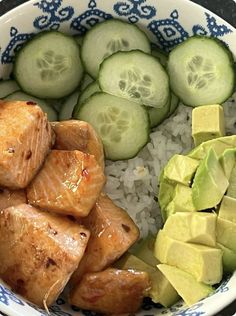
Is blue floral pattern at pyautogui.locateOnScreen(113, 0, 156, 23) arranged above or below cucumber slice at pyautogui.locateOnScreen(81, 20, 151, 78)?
above

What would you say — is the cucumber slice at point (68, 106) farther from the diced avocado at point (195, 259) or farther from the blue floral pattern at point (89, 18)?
the diced avocado at point (195, 259)

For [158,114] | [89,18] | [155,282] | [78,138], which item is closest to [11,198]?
[78,138]

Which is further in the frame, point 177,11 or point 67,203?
point 177,11

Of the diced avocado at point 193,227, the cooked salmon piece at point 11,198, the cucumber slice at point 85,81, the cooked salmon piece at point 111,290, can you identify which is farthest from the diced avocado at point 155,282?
the cucumber slice at point 85,81

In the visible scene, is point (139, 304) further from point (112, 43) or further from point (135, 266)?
point (112, 43)

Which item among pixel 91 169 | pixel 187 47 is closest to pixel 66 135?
pixel 91 169

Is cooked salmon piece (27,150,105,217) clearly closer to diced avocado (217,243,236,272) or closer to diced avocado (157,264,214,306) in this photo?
diced avocado (157,264,214,306)

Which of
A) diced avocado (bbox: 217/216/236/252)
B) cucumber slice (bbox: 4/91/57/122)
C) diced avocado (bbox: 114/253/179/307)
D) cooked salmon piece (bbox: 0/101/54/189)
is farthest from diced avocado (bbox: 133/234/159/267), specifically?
cucumber slice (bbox: 4/91/57/122)
